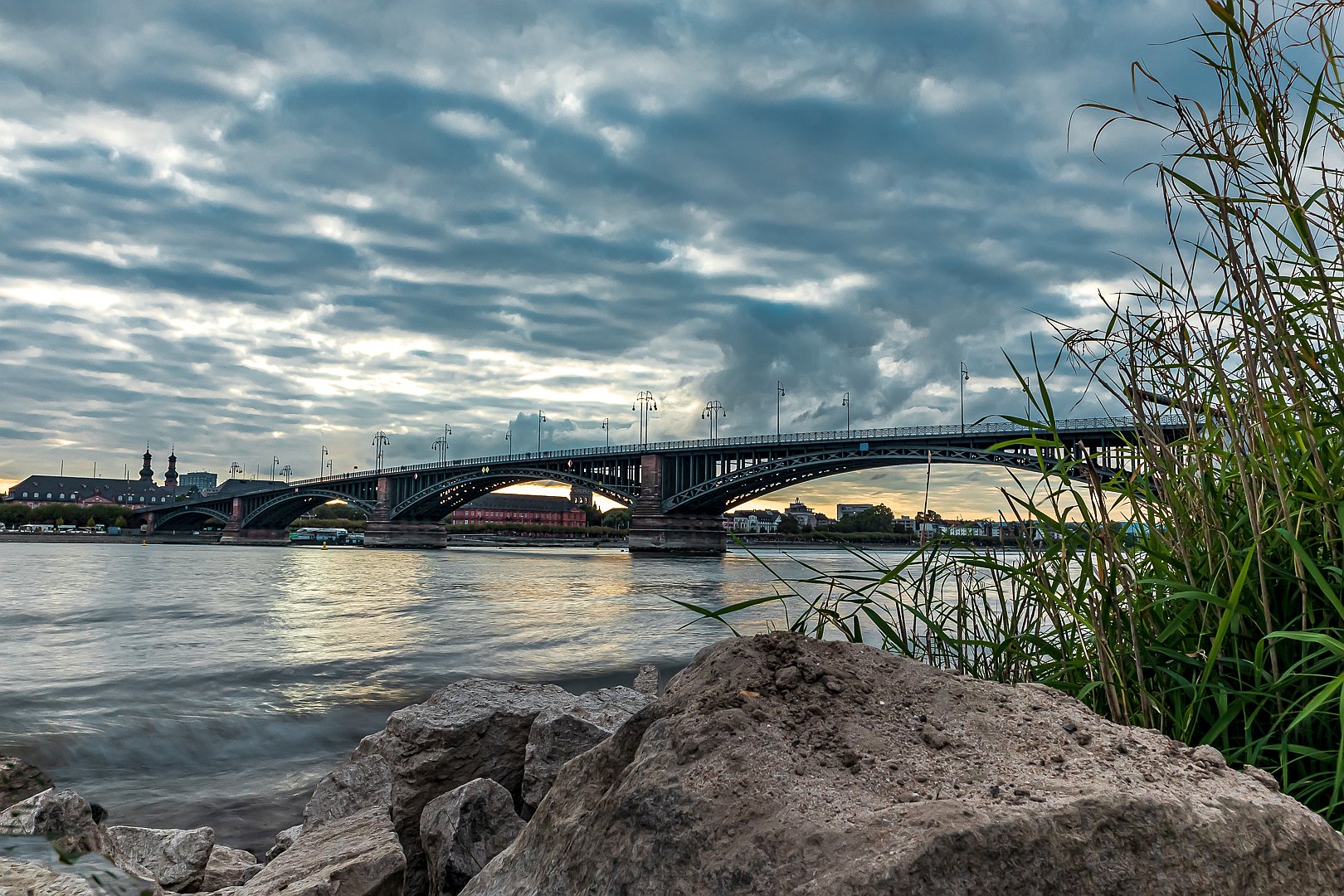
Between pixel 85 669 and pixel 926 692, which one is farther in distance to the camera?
pixel 85 669

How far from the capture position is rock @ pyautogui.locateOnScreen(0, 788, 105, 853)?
312 cm

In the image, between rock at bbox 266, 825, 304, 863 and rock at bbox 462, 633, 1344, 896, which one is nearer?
rock at bbox 462, 633, 1344, 896

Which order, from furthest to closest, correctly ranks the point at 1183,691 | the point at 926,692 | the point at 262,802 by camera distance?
the point at 262,802, the point at 1183,691, the point at 926,692

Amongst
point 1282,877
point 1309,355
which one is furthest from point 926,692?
point 1309,355

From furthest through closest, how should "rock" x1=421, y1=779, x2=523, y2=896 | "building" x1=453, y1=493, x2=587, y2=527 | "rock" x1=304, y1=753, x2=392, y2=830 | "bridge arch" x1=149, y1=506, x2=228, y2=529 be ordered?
1. "building" x1=453, y1=493, x2=587, y2=527
2. "bridge arch" x1=149, y1=506, x2=228, y2=529
3. "rock" x1=304, y1=753, x2=392, y2=830
4. "rock" x1=421, y1=779, x2=523, y2=896

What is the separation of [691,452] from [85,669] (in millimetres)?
53886

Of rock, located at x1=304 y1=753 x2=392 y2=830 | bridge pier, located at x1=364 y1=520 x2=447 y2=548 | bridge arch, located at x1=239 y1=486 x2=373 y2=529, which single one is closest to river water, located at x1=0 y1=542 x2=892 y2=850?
rock, located at x1=304 y1=753 x2=392 y2=830

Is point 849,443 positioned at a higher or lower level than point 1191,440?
higher

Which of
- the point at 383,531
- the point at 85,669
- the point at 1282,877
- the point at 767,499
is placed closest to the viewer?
the point at 1282,877

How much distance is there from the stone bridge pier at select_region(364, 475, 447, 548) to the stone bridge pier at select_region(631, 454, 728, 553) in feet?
95.2

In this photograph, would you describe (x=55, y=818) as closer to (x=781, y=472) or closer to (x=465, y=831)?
(x=465, y=831)

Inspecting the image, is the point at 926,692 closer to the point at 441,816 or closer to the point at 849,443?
the point at 441,816

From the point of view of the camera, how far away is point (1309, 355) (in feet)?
7.49

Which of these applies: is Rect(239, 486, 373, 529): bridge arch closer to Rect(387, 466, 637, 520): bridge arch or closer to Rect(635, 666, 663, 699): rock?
Rect(387, 466, 637, 520): bridge arch
